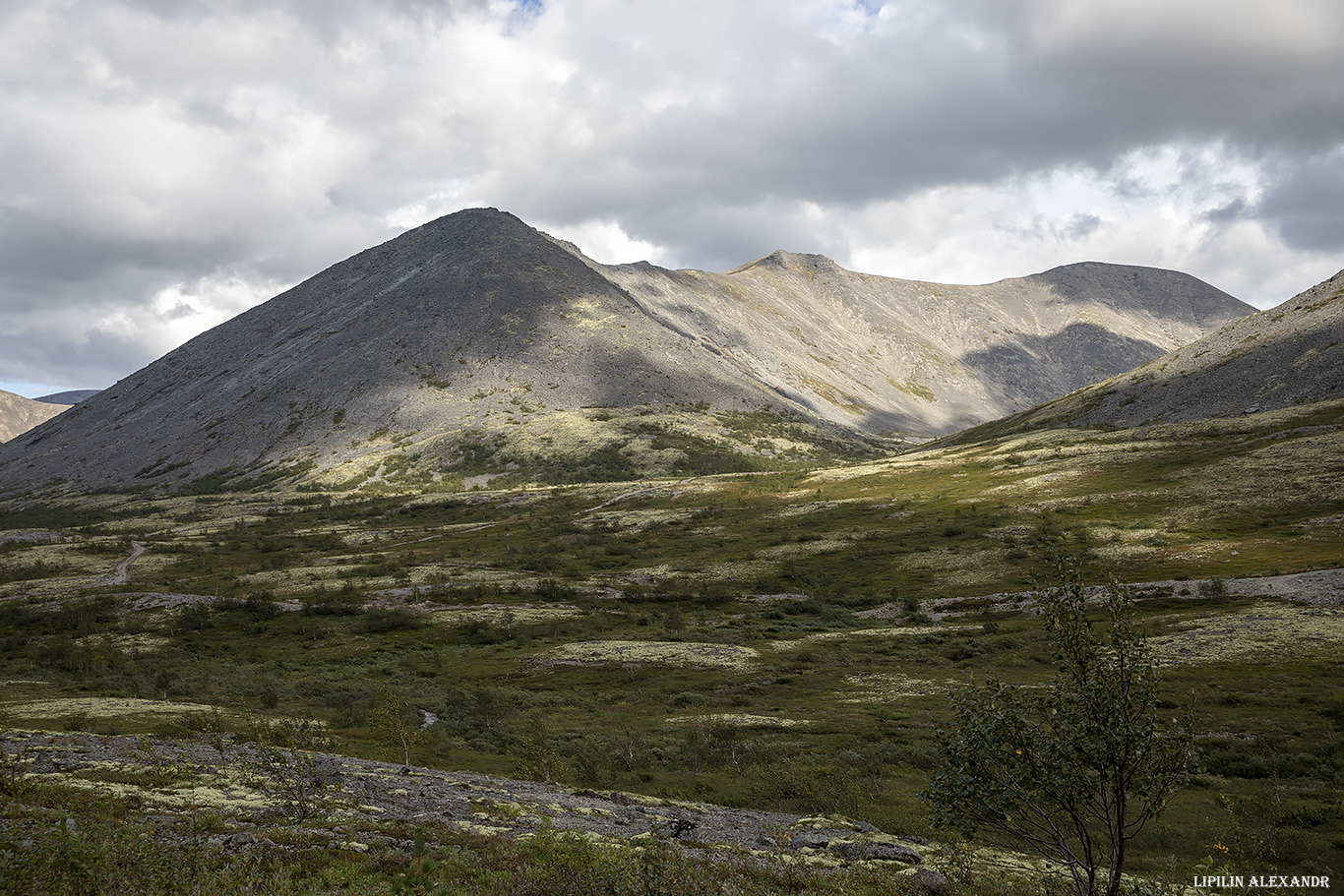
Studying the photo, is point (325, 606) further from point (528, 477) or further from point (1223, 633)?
point (528, 477)

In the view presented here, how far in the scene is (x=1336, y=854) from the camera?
57.6 feet

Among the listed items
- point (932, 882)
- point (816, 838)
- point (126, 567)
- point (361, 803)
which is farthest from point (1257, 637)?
point (126, 567)

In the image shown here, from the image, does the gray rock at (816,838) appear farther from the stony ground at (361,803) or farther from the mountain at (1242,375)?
the mountain at (1242,375)

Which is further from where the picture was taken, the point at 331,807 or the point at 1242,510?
the point at 1242,510

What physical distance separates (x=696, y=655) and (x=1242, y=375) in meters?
140

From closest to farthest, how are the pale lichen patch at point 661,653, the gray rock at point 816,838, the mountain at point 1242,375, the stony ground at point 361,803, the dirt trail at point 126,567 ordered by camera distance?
the stony ground at point 361,803 < the gray rock at point 816,838 < the pale lichen patch at point 661,653 < the dirt trail at point 126,567 < the mountain at point 1242,375

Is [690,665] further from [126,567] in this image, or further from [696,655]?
[126,567]

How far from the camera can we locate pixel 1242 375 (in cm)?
13200

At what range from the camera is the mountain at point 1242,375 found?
12081cm

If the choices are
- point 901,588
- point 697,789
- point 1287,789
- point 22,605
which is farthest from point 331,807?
point 22,605

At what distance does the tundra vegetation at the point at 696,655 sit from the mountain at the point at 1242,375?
1662cm

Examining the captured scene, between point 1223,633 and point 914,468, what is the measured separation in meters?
106

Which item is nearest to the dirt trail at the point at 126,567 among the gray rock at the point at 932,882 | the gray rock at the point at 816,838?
the gray rock at the point at 816,838

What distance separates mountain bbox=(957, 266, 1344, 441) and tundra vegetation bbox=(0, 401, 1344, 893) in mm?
16616
